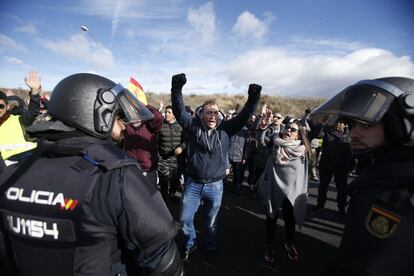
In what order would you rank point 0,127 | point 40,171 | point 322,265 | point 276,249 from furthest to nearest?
point 276,249, point 322,265, point 0,127, point 40,171

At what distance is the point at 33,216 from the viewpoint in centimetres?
112

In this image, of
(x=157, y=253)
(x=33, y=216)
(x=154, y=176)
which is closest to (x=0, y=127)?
(x=154, y=176)

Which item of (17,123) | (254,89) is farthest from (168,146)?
(254,89)

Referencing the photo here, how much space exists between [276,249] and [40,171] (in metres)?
3.44

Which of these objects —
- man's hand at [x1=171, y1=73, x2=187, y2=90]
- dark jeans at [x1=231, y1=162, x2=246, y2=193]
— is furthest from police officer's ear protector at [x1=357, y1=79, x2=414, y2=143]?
dark jeans at [x1=231, y1=162, x2=246, y2=193]

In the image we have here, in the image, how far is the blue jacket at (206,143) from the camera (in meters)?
3.19

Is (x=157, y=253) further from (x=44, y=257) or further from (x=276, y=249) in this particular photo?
(x=276, y=249)

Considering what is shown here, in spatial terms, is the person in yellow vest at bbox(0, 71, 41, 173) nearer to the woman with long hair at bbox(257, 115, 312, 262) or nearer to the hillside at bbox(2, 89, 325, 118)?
the woman with long hair at bbox(257, 115, 312, 262)

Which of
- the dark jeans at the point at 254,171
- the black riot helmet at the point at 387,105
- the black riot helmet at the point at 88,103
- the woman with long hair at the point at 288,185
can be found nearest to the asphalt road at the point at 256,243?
the woman with long hair at the point at 288,185

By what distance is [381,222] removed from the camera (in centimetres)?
98

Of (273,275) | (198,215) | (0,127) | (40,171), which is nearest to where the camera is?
(40,171)

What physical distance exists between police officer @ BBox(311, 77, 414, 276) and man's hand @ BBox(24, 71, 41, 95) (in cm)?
320

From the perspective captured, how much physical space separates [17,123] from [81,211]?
266 centimetres

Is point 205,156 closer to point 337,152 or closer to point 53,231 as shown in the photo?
point 53,231
